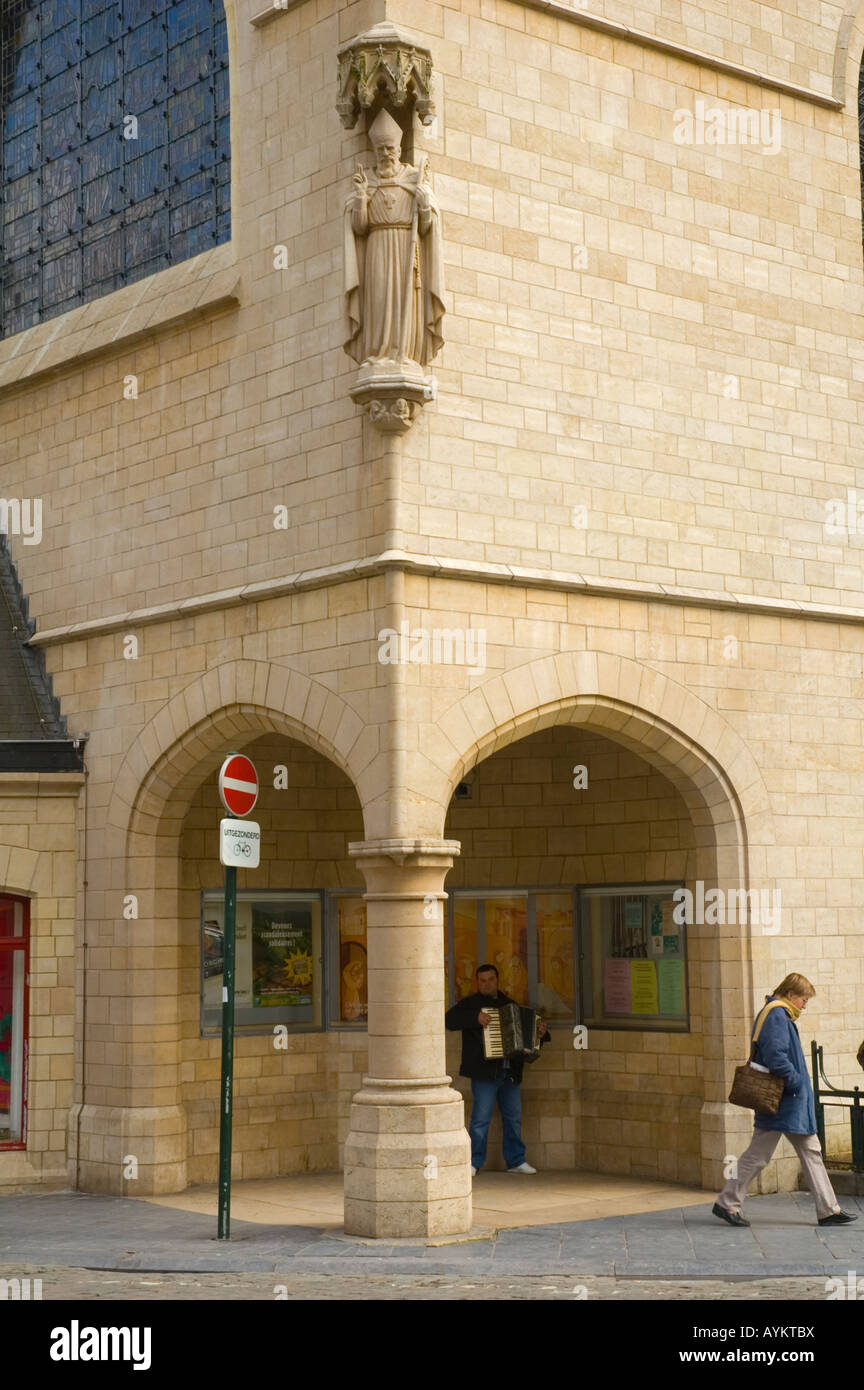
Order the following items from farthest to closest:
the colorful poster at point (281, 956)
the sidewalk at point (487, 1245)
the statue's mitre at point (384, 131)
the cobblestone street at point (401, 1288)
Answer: the colorful poster at point (281, 956)
the statue's mitre at point (384, 131)
the sidewalk at point (487, 1245)
the cobblestone street at point (401, 1288)

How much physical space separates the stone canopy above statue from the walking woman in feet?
15.9

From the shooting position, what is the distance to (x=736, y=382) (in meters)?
14.4

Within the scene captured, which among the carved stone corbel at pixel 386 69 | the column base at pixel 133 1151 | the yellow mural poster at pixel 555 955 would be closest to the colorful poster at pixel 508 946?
the yellow mural poster at pixel 555 955

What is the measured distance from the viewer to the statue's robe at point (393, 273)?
1221cm

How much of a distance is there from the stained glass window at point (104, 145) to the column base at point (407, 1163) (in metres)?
7.35

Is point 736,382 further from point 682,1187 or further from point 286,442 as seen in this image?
point 682,1187

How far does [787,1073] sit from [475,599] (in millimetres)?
3874

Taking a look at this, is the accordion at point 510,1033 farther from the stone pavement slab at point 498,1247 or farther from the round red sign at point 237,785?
the round red sign at point 237,785

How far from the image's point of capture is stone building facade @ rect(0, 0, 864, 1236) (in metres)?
12.5

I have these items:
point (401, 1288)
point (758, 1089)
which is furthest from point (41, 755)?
point (758, 1089)

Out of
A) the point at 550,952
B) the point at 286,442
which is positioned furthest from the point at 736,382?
the point at 550,952

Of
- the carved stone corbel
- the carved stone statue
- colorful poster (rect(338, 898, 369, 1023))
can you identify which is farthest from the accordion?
the carved stone corbel

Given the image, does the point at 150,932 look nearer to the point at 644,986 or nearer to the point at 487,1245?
the point at 644,986

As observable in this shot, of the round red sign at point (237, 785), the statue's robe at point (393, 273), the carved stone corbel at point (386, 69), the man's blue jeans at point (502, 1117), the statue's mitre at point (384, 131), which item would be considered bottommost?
the man's blue jeans at point (502, 1117)
